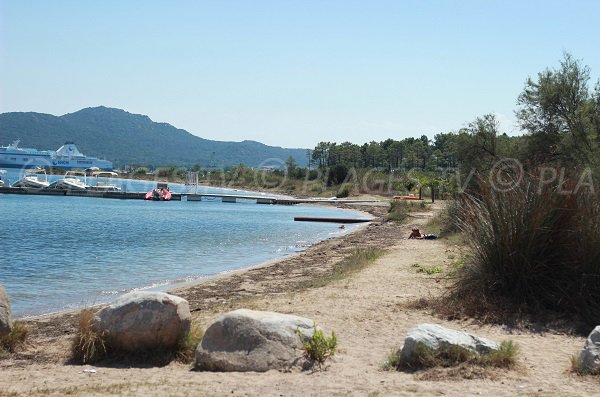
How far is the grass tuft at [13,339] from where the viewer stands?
30.7ft

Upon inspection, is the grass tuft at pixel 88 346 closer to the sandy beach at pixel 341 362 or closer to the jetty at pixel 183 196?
the sandy beach at pixel 341 362

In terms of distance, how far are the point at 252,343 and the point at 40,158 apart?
177381 millimetres

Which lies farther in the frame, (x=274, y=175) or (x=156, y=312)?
(x=274, y=175)

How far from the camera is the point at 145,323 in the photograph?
8531 mm

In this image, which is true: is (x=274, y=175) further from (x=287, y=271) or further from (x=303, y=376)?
(x=303, y=376)

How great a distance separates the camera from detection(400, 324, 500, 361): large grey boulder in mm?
7750

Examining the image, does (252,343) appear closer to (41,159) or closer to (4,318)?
(4,318)

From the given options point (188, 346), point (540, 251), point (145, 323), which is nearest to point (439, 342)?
point (188, 346)

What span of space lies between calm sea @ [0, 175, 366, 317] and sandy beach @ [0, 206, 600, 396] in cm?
362

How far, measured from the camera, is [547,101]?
29016mm

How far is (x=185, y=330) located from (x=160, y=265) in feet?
49.5

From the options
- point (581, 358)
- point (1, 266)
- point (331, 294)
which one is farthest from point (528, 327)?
point (1, 266)

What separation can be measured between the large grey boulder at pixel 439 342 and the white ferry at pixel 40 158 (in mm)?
163398

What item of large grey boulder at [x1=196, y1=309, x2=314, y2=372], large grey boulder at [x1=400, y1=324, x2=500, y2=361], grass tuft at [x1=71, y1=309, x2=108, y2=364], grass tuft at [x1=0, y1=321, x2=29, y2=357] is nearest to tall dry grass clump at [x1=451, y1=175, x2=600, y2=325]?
large grey boulder at [x1=400, y1=324, x2=500, y2=361]
